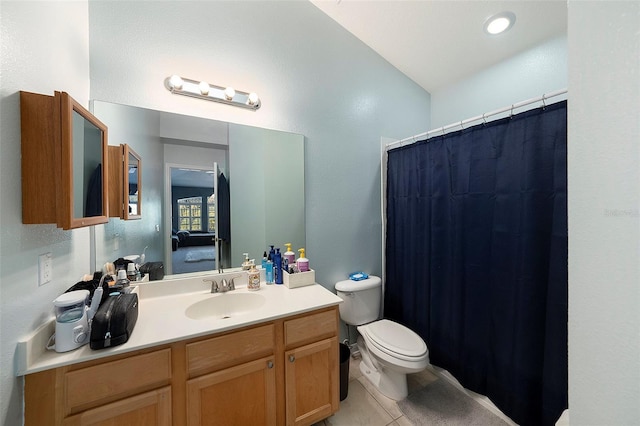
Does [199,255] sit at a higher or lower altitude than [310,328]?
higher

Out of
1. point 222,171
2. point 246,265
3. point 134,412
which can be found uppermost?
point 222,171

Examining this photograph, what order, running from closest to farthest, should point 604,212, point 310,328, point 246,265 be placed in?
point 604,212 < point 310,328 < point 246,265

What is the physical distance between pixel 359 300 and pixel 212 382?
3.96 feet

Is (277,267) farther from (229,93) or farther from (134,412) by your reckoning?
(229,93)

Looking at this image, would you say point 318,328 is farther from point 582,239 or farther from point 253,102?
point 253,102

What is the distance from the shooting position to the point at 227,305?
1484 millimetres

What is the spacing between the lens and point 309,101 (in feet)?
6.30

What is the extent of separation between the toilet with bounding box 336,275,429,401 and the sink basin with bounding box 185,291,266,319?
723 mm

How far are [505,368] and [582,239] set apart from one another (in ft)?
4.90

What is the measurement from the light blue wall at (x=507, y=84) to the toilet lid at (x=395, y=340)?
1972mm

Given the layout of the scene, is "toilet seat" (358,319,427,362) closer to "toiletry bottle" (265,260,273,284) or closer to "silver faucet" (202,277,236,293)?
"toiletry bottle" (265,260,273,284)

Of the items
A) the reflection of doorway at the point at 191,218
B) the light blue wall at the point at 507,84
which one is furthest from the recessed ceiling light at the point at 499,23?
the reflection of doorway at the point at 191,218

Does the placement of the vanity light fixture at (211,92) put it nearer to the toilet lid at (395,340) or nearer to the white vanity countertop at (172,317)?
the white vanity countertop at (172,317)

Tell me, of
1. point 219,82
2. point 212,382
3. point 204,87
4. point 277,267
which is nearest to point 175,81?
point 204,87
